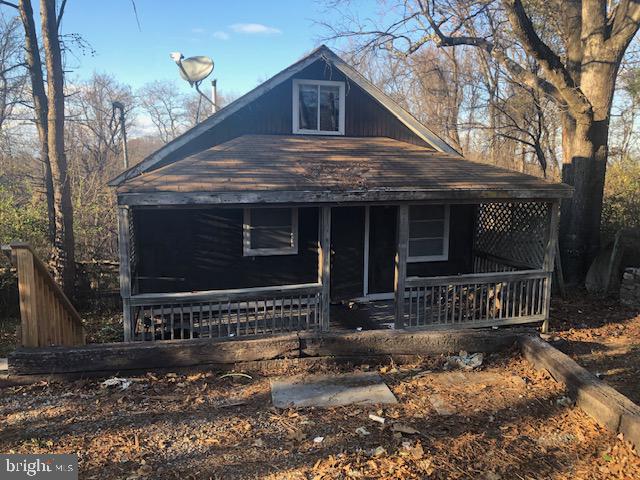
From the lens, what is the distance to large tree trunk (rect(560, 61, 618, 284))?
37.1 ft

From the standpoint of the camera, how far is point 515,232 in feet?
32.3

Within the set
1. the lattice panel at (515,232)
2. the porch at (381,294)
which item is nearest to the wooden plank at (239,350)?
the porch at (381,294)

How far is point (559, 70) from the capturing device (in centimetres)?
1090

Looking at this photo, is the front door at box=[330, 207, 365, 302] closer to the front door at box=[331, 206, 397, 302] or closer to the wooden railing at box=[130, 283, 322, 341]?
the front door at box=[331, 206, 397, 302]

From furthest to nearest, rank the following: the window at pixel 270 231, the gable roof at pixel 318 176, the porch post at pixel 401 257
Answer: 1. the window at pixel 270 231
2. the porch post at pixel 401 257
3. the gable roof at pixel 318 176

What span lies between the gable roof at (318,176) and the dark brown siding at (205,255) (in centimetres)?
130

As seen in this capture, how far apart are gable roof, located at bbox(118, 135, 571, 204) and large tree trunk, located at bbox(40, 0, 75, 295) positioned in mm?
4725

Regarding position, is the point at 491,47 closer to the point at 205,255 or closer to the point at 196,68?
the point at 196,68

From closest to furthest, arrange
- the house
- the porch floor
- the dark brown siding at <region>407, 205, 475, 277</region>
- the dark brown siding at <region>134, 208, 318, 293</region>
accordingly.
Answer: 1. the house
2. the porch floor
3. the dark brown siding at <region>134, 208, 318, 293</region>
4. the dark brown siding at <region>407, 205, 475, 277</region>

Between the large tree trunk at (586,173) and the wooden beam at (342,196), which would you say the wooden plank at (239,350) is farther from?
the large tree trunk at (586,173)

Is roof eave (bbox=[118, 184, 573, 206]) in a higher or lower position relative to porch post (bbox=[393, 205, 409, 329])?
higher

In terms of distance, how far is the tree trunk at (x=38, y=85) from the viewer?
11.8 meters

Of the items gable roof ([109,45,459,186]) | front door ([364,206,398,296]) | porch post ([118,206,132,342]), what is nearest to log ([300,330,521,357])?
porch post ([118,206,132,342])

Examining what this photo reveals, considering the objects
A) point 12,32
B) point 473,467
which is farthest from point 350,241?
point 12,32
